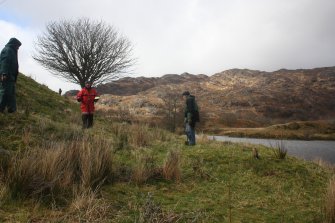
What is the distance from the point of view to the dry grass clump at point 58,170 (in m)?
5.57

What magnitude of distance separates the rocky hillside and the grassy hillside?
61.8m

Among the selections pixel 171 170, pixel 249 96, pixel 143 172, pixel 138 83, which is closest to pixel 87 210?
pixel 143 172

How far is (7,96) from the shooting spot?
10.6 metres

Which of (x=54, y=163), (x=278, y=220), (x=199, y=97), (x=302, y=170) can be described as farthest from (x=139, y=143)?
(x=199, y=97)

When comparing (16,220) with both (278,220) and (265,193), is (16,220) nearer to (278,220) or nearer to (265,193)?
(278,220)

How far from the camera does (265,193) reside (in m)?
7.58

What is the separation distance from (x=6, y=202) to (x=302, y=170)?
22.1ft

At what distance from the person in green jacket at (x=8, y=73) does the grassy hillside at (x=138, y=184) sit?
0.48m

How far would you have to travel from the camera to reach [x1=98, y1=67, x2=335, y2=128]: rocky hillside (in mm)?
83250

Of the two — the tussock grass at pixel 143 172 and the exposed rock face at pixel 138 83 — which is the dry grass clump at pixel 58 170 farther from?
the exposed rock face at pixel 138 83

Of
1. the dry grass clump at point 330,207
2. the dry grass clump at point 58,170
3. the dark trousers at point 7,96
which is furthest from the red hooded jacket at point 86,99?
the dry grass clump at point 330,207

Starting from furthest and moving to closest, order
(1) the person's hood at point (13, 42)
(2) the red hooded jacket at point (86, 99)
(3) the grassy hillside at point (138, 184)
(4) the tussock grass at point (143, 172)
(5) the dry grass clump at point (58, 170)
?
(2) the red hooded jacket at point (86, 99)
(1) the person's hood at point (13, 42)
(4) the tussock grass at point (143, 172)
(5) the dry grass clump at point (58, 170)
(3) the grassy hillside at point (138, 184)

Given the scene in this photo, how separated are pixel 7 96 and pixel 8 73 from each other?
60 centimetres

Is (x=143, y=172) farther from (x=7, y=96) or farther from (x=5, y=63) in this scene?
(x=5, y=63)
